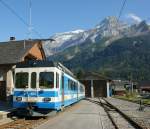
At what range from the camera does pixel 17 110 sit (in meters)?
20.9

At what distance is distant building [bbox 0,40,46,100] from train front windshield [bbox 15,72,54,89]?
34.5 ft

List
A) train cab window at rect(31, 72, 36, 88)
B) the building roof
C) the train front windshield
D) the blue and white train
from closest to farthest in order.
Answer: the blue and white train < the train front windshield < train cab window at rect(31, 72, 36, 88) < the building roof

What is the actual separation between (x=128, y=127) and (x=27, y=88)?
6592 millimetres

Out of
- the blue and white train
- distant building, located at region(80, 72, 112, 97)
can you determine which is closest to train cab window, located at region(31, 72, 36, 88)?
the blue and white train

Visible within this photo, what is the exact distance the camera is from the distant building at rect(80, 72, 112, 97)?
283 feet

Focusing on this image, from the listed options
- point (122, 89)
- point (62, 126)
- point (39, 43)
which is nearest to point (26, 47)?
point (39, 43)

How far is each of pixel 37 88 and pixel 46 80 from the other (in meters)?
0.64

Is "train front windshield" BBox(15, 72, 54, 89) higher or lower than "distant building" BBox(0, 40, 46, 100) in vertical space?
lower

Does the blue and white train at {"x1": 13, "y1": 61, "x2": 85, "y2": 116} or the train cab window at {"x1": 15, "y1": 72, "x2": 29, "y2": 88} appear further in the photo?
the train cab window at {"x1": 15, "y1": 72, "x2": 29, "y2": 88}

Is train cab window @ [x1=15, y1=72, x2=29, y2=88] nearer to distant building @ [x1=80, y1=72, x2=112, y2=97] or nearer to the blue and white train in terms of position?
the blue and white train

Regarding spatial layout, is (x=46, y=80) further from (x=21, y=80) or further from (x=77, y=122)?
(x=77, y=122)

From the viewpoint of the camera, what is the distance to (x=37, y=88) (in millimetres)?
20703

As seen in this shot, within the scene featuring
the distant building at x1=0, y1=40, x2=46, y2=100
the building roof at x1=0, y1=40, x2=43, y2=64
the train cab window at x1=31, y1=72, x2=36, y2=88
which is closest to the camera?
the train cab window at x1=31, y1=72, x2=36, y2=88

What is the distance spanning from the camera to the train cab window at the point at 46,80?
67.8 feet
